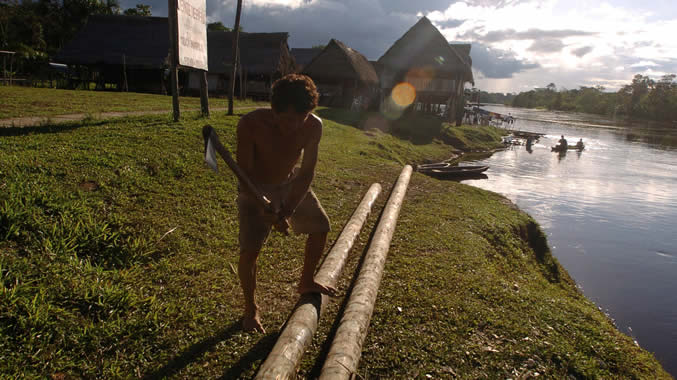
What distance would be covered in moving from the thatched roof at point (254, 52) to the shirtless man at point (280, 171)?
24397 millimetres

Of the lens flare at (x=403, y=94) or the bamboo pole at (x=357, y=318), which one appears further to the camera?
the lens flare at (x=403, y=94)

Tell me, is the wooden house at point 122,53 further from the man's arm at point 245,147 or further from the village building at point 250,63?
the man's arm at point 245,147

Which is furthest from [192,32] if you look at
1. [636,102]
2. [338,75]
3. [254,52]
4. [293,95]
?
[636,102]

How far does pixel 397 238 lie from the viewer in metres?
5.40

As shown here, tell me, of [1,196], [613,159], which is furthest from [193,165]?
[613,159]

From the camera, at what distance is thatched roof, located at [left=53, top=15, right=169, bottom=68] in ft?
79.6

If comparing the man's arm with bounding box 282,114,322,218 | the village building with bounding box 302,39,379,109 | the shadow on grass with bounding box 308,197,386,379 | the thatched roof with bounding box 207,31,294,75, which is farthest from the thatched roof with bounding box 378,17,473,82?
the man's arm with bounding box 282,114,322,218

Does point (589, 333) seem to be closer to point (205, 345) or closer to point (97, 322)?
point (205, 345)

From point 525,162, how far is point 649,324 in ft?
57.3

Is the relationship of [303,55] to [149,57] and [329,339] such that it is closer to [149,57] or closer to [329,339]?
[149,57]

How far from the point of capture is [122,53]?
24750mm

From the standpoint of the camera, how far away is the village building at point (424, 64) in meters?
26.6

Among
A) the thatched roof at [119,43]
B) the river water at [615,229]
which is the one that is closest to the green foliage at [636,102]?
the river water at [615,229]

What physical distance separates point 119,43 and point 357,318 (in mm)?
29713
